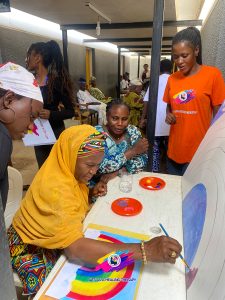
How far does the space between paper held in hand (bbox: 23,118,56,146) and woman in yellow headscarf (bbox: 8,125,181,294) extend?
85 cm

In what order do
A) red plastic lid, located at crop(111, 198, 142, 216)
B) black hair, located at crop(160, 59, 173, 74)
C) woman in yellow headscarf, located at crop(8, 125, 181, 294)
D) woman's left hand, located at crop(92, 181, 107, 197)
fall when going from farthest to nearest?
1. black hair, located at crop(160, 59, 173, 74)
2. woman's left hand, located at crop(92, 181, 107, 197)
3. red plastic lid, located at crop(111, 198, 142, 216)
4. woman in yellow headscarf, located at crop(8, 125, 181, 294)

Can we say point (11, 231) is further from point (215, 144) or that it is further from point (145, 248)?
point (215, 144)

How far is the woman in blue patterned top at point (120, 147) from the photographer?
1649 mm

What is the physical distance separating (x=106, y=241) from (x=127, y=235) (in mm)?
104

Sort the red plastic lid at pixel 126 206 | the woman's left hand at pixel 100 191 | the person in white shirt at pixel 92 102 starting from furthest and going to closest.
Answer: the person in white shirt at pixel 92 102, the woman's left hand at pixel 100 191, the red plastic lid at pixel 126 206

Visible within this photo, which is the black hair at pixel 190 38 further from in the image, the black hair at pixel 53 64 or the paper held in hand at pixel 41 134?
the paper held in hand at pixel 41 134

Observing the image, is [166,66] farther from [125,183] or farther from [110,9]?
[125,183]

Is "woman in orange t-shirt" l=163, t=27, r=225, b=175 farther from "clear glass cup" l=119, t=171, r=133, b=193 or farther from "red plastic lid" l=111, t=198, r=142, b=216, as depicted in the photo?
"red plastic lid" l=111, t=198, r=142, b=216

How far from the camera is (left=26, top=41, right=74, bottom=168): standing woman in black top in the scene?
6.26 ft

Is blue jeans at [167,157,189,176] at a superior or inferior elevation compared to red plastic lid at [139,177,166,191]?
inferior

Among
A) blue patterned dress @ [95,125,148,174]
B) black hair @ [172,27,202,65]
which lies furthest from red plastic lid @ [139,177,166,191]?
black hair @ [172,27,202,65]

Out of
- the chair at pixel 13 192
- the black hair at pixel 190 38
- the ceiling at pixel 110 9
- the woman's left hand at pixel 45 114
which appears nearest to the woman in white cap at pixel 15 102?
the chair at pixel 13 192

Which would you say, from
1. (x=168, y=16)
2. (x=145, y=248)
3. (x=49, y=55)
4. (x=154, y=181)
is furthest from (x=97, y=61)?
(x=145, y=248)

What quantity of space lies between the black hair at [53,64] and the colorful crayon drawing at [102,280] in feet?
4.77
